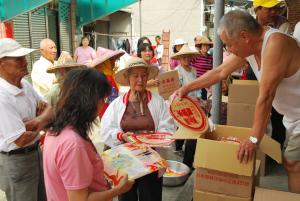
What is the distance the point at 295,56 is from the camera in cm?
180

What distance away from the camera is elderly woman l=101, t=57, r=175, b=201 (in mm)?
2404

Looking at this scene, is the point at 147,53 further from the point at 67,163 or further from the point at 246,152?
the point at 67,163

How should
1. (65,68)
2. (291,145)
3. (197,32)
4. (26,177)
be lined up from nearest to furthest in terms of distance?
(291,145)
(26,177)
(65,68)
(197,32)

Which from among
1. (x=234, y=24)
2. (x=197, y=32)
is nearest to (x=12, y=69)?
(x=234, y=24)

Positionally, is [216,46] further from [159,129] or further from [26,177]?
→ [26,177]

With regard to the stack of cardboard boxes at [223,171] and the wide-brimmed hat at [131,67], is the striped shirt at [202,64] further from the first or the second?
the stack of cardboard boxes at [223,171]

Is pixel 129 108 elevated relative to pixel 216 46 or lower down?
lower down

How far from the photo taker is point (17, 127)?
1977 millimetres

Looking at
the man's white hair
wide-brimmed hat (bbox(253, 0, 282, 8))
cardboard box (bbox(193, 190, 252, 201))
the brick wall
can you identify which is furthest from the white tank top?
the brick wall

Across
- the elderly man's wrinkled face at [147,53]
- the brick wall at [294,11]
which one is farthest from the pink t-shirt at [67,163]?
the brick wall at [294,11]

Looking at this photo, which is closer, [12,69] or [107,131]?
[12,69]

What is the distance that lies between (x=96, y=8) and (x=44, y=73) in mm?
7300

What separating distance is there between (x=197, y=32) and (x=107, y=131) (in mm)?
15502

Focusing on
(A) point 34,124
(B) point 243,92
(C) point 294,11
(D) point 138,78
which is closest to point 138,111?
(D) point 138,78
